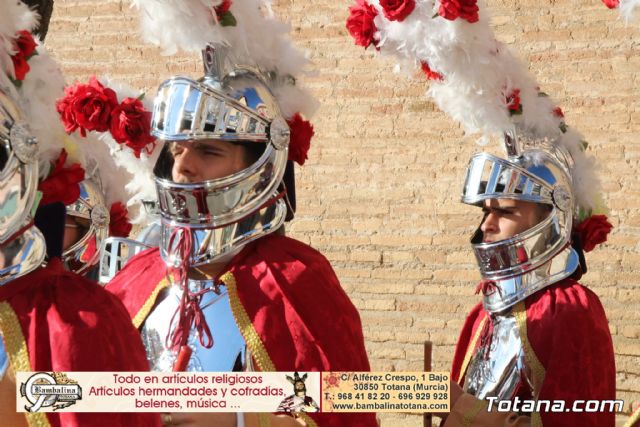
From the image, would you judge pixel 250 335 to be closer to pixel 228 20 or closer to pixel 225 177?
pixel 225 177

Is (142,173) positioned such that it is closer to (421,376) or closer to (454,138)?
(421,376)

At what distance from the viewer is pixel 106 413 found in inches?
112

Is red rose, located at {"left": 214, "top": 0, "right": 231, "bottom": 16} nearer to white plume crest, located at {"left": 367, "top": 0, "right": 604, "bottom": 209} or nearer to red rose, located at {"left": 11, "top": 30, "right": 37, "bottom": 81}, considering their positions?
white plume crest, located at {"left": 367, "top": 0, "right": 604, "bottom": 209}

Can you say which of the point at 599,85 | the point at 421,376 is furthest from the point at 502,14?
the point at 421,376

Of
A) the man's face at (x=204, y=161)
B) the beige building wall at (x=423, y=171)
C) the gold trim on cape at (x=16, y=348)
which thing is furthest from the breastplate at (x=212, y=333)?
the beige building wall at (x=423, y=171)

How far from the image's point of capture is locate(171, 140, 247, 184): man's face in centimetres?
383

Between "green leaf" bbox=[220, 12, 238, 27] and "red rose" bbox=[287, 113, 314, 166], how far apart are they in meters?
0.39

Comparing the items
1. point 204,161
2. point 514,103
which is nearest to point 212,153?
point 204,161

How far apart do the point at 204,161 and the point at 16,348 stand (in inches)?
45.8

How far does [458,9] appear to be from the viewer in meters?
4.47

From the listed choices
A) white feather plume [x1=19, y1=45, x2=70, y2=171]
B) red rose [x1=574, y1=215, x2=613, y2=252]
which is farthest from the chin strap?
red rose [x1=574, y1=215, x2=613, y2=252]

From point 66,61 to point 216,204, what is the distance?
522 centimetres

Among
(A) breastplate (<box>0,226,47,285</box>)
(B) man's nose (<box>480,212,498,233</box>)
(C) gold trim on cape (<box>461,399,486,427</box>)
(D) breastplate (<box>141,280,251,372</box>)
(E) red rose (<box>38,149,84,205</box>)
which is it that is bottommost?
(C) gold trim on cape (<box>461,399,486,427</box>)

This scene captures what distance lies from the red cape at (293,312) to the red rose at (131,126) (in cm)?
68
